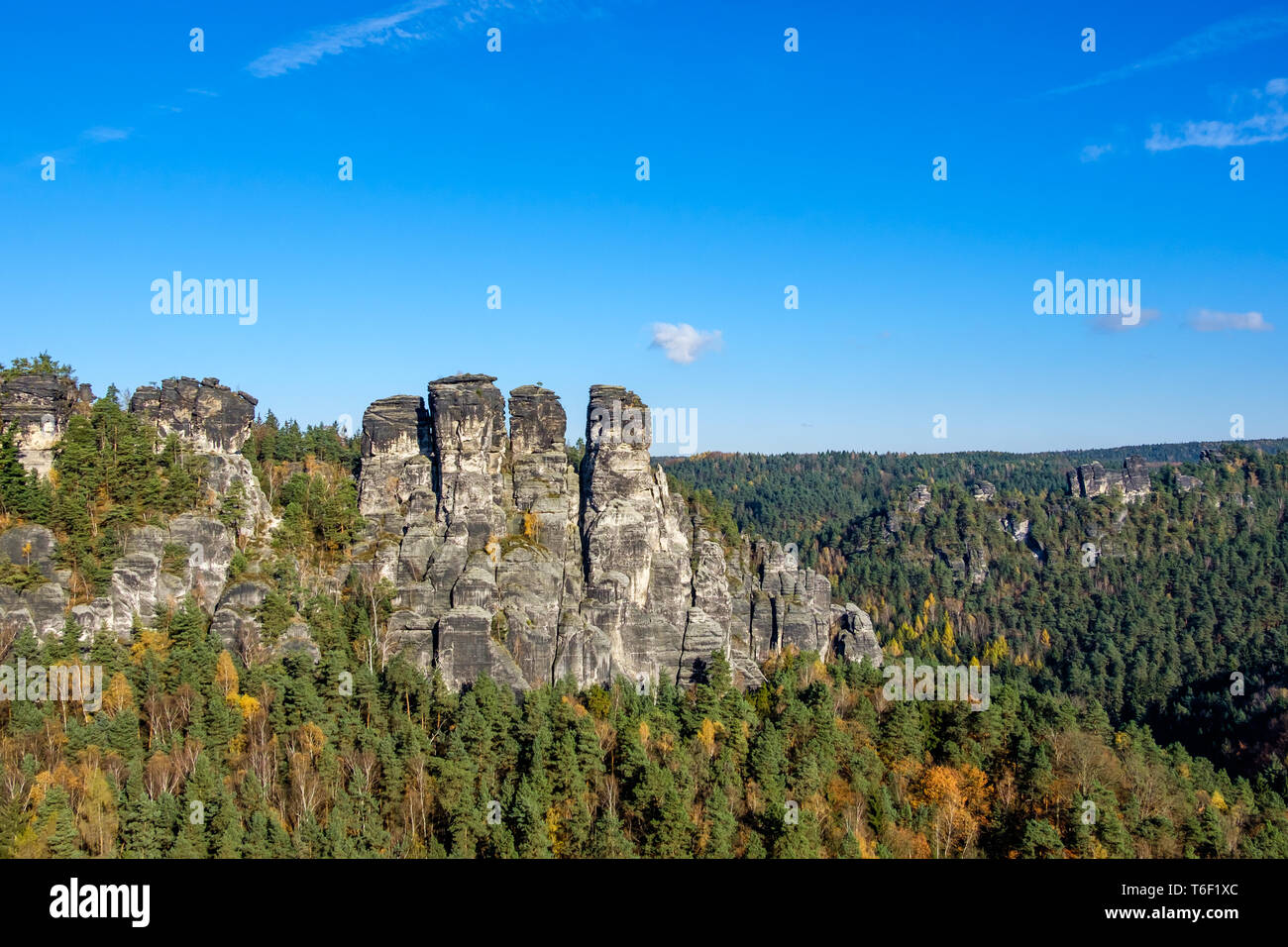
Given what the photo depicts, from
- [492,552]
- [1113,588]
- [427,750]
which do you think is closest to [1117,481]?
[1113,588]

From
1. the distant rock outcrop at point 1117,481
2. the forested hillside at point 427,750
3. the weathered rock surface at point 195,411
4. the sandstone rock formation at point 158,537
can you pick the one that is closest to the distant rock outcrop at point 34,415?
the sandstone rock formation at point 158,537

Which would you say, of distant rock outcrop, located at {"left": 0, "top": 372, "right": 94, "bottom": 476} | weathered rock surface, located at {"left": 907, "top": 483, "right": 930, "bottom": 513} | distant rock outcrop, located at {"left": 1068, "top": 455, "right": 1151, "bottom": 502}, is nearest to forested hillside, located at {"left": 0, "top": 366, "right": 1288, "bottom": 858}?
distant rock outcrop, located at {"left": 0, "top": 372, "right": 94, "bottom": 476}

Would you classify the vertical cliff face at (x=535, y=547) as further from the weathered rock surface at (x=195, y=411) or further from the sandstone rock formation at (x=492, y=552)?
the weathered rock surface at (x=195, y=411)

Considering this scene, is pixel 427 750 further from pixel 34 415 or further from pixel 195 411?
pixel 34 415

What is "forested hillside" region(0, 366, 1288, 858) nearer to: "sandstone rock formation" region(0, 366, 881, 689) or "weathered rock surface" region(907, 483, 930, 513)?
"sandstone rock formation" region(0, 366, 881, 689)
